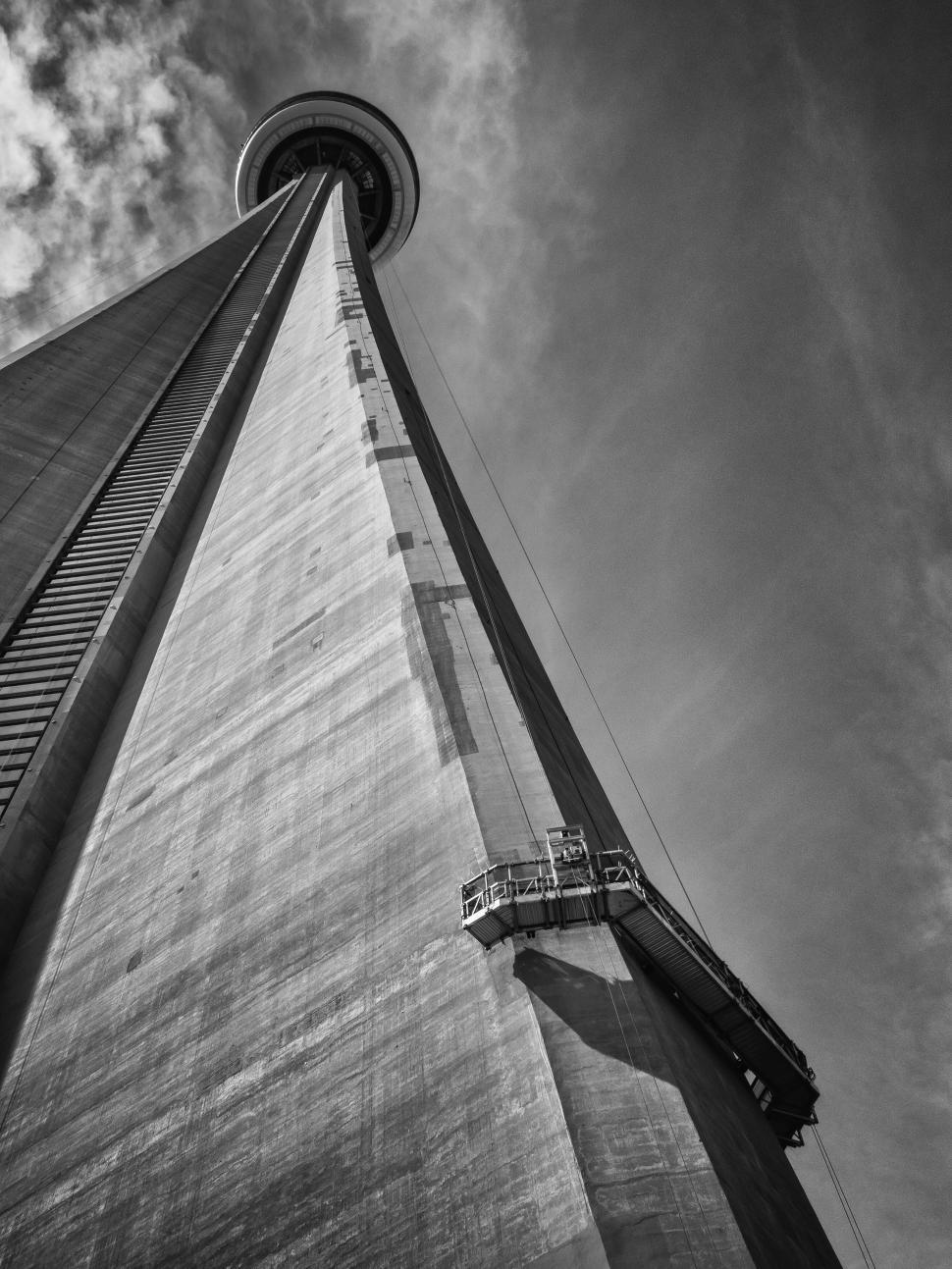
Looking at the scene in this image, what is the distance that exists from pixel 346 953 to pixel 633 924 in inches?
83.9

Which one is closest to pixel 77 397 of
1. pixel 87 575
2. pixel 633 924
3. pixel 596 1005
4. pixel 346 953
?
pixel 87 575

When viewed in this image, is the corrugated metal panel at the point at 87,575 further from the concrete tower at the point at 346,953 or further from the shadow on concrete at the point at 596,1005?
the shadow on concrete at the point at 596,1005

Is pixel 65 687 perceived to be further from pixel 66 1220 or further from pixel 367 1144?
pixel 367 1144

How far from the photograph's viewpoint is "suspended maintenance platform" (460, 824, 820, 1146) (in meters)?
6.79

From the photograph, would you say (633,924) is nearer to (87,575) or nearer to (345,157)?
(87,575)

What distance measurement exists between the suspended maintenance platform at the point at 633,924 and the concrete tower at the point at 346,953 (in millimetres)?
26

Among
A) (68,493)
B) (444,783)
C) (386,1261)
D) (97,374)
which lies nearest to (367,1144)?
(386,1261)

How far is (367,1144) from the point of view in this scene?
20.2 feet

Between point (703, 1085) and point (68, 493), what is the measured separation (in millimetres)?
17509

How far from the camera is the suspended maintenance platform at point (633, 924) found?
6.79m

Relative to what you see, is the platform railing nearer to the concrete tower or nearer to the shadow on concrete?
the concrete tower

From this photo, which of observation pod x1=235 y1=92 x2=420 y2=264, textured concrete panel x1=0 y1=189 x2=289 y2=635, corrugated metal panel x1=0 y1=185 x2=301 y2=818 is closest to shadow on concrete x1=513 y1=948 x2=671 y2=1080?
corrugated metal panel x1=0 y1=185 x2=301 y2=818

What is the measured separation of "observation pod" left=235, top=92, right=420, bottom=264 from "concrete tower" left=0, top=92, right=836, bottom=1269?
3607 centimetres

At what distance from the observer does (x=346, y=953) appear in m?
7.46
